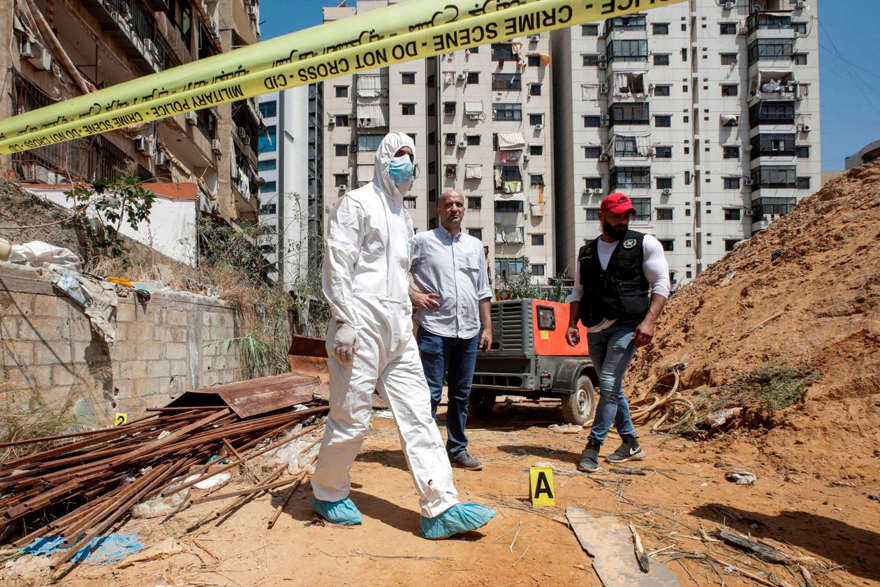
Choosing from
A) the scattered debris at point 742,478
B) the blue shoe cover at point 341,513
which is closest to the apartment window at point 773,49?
the scattered debris at point 742,478

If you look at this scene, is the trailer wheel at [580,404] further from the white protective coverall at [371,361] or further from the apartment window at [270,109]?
the apartment window at [270,109]

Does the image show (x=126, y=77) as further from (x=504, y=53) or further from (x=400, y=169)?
(x=504, y=53)

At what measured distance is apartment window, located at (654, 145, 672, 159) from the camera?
140ft

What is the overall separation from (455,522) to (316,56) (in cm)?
314

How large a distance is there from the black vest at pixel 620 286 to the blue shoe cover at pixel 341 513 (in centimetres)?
240

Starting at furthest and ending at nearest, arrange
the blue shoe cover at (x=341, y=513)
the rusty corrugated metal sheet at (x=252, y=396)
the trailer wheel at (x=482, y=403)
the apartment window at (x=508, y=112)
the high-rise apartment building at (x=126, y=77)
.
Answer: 1. the apartment window at (x=508, y=112)
2. the high-rise apartment building at (x=126, y=77)
3. the trailer wheel at (x=482, y=403)
4. the rusty corrugated metal sheet at (x=252, y=396)
5. the blue shoe cover at (x=341, y=513)

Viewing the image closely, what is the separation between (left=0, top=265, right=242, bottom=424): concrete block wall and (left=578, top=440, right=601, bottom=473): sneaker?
4.77 m

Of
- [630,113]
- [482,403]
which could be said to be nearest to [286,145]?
[630,113]

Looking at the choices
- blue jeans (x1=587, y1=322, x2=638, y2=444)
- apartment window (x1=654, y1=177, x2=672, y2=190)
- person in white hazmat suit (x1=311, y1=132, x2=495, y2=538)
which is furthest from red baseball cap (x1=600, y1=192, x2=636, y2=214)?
apartment window (x1=654, y1=177, x2=672, y2=190)

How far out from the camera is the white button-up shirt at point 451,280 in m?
4.35

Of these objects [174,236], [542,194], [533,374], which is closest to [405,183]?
[533,374]

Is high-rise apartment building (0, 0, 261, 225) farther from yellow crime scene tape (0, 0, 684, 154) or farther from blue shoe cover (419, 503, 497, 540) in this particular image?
blue shoe cover (419, 503, 497, 540)

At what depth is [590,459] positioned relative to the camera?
430 centimetres

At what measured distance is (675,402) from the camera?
627 centimetres
